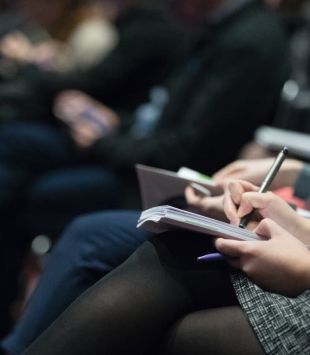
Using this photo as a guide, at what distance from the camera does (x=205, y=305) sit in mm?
900

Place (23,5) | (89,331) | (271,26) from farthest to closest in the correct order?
(23,5) < (271,26) < (89,331)

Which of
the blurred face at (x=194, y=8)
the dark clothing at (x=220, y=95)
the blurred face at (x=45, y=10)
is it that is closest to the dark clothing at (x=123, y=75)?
the blurred face at (x=194, y=8)

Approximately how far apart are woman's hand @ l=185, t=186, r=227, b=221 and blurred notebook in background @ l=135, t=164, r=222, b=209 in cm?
2

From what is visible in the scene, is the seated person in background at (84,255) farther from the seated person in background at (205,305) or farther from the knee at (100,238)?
the seated person in background at (205,305)

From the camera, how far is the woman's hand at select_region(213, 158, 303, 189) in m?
1.15

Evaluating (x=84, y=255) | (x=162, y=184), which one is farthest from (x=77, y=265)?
(x=162, y=184)

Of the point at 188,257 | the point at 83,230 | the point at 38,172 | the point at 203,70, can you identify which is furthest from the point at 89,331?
the point at 38,172

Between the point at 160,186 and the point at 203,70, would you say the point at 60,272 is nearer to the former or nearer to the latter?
the point at 160,186

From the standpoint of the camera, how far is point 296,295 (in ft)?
2.81

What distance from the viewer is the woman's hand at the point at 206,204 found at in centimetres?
109

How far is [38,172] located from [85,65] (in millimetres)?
623

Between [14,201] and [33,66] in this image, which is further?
[33,66]

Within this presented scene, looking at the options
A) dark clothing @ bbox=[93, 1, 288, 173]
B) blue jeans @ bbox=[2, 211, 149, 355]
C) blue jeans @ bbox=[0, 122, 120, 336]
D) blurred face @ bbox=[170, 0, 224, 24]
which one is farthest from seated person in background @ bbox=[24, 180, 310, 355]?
blurred face @ bbox=[170, 0, 224, 24]

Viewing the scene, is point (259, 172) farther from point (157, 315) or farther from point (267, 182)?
point (157, 315)
